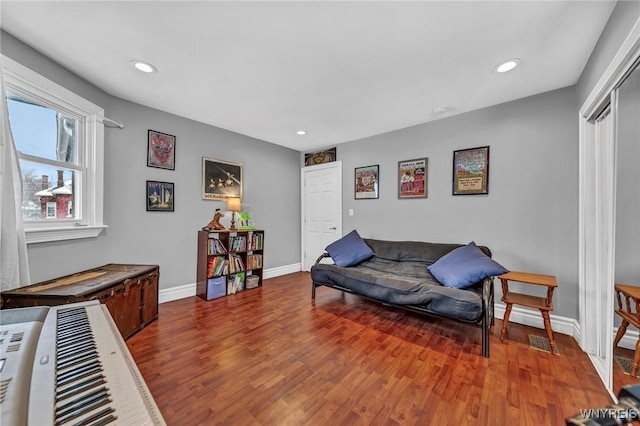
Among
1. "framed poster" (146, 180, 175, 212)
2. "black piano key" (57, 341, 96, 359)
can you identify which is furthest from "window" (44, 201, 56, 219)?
"black piano key" (57, 341, 96, 359)

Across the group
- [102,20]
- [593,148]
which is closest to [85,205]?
[102,20]

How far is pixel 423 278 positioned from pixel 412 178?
1507mm

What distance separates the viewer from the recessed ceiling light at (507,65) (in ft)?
6.71

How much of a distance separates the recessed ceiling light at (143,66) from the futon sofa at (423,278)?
2663 millimetres

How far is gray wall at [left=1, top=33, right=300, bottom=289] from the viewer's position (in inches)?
86.8

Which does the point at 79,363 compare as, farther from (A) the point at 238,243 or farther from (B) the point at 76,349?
(A) the point at 238,243

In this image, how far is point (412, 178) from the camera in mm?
3543

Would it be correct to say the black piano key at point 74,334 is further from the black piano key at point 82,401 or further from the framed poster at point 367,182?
the framed poster at point 367,182

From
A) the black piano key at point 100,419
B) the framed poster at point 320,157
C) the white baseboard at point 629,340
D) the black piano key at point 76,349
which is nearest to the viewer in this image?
the black piano key at point 100,419

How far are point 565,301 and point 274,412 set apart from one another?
9.51 feet

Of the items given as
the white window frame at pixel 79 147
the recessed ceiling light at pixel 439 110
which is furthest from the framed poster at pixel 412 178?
the white window frame at pixel 79 147

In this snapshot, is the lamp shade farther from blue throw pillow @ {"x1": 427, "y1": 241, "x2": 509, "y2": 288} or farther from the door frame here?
the door frame

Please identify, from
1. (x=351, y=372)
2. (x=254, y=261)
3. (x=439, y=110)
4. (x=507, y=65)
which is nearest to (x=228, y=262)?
(x=254, y=261)

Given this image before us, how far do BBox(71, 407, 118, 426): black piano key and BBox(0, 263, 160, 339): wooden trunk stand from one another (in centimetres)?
179
